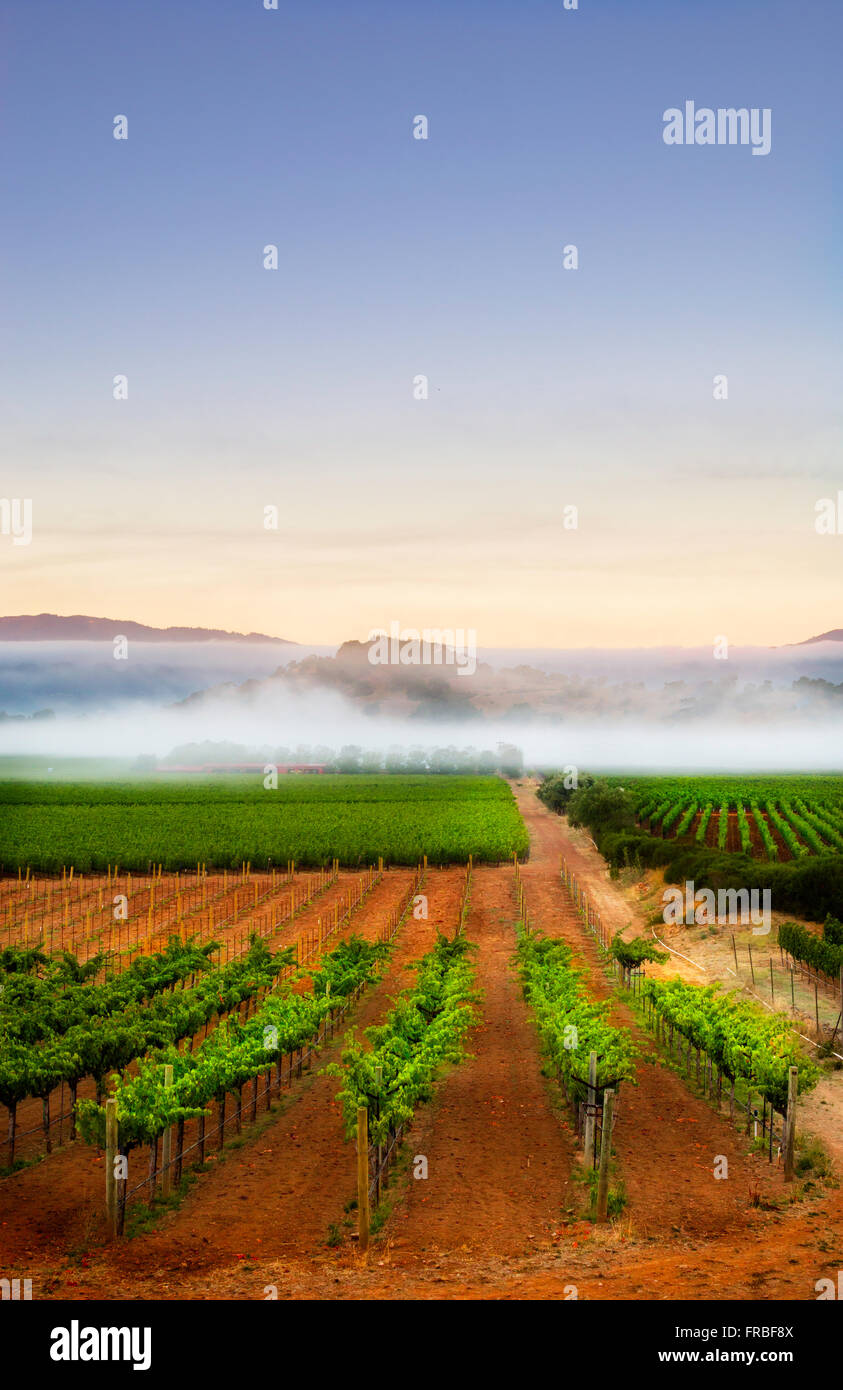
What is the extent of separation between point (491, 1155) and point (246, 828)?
47.6 metres

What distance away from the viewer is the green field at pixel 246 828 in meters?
50.3

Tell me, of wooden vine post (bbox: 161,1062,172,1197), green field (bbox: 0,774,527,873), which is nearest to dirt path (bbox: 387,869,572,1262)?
wooden vine post (bbox: 161,1062,172,1197)

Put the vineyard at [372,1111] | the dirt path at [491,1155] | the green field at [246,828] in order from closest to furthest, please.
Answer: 1. the vineyard at [372,1111]
2. the dirt path at [491,1155]
3. the green field at [246,828]

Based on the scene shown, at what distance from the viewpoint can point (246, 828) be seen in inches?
2459

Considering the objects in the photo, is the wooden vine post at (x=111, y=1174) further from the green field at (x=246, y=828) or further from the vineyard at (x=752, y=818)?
the green field at (x=246, y=828)

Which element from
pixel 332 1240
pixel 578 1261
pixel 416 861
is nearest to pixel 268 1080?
pixel 332 1240

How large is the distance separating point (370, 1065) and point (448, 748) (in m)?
173

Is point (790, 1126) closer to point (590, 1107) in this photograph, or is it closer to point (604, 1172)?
Answer: point (590, 1107)

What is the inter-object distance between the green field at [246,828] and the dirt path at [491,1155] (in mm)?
27974

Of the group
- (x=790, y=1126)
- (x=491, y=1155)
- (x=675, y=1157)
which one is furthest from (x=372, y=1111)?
(x=790, y=1126)

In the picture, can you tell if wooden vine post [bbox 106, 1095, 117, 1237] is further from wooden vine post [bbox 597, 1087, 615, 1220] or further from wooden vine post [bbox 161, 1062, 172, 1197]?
wooden vine post [bbox 597, 1087, 615, 1220]

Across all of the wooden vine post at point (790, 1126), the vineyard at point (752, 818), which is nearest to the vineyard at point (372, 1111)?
the wooden vine post at point (790, 1126)

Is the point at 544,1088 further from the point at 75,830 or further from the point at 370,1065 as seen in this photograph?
the point at 75,830

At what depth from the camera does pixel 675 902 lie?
124 ft
